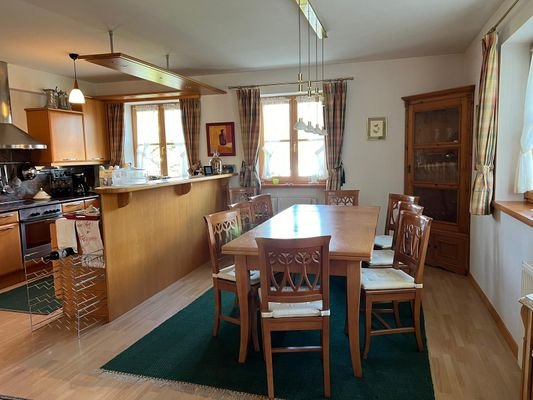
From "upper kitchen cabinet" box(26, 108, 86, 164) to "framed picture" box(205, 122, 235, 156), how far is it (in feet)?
Answer: 6.10

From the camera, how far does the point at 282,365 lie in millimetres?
2439

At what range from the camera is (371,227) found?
2.86m

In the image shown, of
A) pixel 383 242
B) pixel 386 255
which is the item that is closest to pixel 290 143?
pixel 383 242

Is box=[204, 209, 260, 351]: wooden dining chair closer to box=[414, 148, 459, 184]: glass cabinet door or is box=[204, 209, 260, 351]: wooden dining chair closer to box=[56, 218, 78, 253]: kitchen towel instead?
box=[56, 218, 78, 253]: kitchen towel

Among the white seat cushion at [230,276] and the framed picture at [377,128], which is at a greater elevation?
the framed picture at [377,128]

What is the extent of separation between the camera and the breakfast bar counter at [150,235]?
10.5 ft

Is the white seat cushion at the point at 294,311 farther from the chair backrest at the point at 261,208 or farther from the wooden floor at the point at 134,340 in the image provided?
the chair backrest at the point at 261,208

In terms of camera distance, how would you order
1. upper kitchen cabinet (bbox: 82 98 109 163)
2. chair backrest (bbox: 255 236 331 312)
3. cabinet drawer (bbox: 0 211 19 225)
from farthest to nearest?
upper kitchen cabinet (bbox: 82 98 109 163)
cabinet drawer (bbox: 0 211 19 225)
chair backrest (bbox: 255 236 331 312)

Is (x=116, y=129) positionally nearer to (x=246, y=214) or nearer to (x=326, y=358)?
(x=246, y=214)

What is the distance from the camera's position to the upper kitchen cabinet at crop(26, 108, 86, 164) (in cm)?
502

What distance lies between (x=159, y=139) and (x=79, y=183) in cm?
137

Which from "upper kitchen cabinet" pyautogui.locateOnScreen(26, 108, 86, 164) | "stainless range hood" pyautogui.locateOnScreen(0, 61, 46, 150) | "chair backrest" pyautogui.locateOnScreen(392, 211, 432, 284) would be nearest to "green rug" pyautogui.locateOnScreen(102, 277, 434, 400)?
"chair backrest" pyautogui.locateOnScreen(392, 211, 432, 284)

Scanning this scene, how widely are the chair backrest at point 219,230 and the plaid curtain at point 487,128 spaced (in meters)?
2.03

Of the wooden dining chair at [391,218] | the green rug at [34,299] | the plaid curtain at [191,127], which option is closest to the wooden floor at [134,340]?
the green rug at [34,299]
